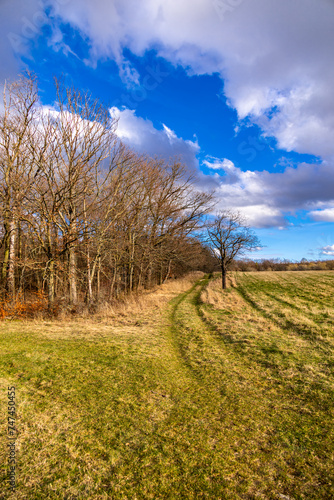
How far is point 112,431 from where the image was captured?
3.59 metres

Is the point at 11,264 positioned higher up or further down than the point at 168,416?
higher up

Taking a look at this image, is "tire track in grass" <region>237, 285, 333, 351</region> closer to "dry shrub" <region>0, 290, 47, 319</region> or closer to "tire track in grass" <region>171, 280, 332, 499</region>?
"tire track in grass" <region>171, 280, 332, 499</region>

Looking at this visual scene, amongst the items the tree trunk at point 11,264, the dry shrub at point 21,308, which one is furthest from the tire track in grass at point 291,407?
the tree trunk at point 11,264

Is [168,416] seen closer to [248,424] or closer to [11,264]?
[248,424]

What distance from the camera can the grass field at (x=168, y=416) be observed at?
109 inches

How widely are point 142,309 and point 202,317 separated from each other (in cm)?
368

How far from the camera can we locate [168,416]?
160 inches

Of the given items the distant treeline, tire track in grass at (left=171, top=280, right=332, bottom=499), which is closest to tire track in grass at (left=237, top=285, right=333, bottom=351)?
tire track in grass at (left=171, top=280, right=332, bottom=499)

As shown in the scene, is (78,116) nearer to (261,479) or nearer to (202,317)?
(202,317)

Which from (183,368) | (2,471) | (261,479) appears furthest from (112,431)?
(183,368)

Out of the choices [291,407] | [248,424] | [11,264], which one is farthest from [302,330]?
[11,264]

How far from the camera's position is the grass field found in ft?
9.05

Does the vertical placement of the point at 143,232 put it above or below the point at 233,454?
above

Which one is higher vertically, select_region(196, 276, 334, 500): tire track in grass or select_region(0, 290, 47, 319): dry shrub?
select_region(0, 290, 47, 319): dry shrub
